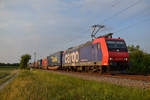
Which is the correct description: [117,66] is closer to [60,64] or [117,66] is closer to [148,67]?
[148,67]

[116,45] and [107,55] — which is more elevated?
[116,45]

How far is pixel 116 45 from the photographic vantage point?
46.8 feet

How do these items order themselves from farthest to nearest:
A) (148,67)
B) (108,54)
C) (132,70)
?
(132,70) → (148,67) → (108,54)

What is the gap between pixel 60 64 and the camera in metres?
29.3

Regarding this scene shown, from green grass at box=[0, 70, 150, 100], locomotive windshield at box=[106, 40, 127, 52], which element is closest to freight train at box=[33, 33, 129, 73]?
locomotive windshield at box=[106, 40, 127, 52]

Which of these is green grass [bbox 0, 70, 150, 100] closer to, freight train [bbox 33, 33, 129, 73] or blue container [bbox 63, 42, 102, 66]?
freight train [bbox 33, 33, 129, 73]

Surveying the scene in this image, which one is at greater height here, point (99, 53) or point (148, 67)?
point (99, 53)

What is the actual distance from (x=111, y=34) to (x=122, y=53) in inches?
97.4

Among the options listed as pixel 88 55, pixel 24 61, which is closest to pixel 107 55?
pixel 88 55

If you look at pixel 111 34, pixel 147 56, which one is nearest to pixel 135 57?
pixel 147 56

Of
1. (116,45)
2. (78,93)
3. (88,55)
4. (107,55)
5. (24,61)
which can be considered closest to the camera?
(78,93)

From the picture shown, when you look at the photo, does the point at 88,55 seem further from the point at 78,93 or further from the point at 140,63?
the point at 78,93

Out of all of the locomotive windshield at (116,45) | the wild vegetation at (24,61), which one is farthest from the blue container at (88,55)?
the wild vegetation at (24,61)

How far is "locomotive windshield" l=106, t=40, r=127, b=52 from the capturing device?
45.5ft
